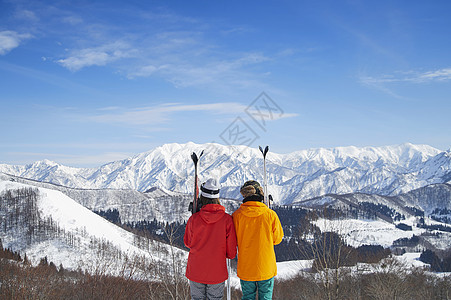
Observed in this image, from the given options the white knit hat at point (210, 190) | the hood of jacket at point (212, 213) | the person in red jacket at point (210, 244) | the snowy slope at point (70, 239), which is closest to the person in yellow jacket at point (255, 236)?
the person in red jacket at point (210, 244)

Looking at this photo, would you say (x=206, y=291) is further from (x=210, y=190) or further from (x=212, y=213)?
(x=210, y=190)

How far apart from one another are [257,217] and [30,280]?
36.9 ft

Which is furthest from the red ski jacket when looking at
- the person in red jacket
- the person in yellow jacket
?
the person in yellow jacket

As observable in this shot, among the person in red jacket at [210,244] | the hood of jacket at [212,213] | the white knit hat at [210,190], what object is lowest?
the person in red jacket at [210,244]

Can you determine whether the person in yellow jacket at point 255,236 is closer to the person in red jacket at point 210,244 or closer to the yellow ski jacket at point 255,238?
the yellow ski jacket at point 255,238

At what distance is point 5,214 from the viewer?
174m

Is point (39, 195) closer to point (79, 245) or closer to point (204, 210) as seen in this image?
point (79, 245)

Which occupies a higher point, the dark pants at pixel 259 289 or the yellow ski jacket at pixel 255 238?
the yellow ski jacket at pixel 255 238

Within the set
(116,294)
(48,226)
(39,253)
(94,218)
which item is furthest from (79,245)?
(116,294)

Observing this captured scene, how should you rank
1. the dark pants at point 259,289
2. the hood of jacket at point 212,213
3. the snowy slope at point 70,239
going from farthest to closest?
1. the snowy slope at point 70,239
2. the dark pants at point 259,289
3. the hood of jacket at point 212,213

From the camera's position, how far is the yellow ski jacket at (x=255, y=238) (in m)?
6.57

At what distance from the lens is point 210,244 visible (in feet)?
21.5

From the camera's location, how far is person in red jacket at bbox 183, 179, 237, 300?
21.4ft

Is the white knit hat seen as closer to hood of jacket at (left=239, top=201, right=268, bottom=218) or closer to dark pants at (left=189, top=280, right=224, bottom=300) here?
hood of jacket at (left=239, top=201, right=268, bottom=218)
